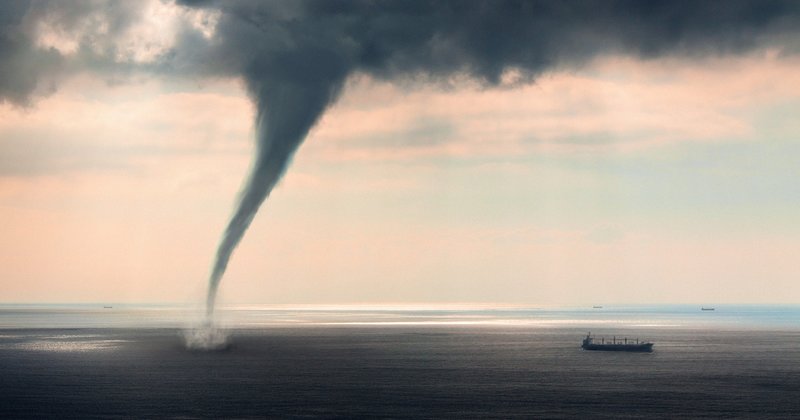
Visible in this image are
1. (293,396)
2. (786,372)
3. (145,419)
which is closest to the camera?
(145,419)

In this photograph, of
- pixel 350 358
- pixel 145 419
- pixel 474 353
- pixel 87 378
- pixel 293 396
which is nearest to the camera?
pixel 145 419

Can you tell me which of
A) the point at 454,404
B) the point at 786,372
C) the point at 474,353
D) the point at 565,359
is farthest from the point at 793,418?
the point at 474,353

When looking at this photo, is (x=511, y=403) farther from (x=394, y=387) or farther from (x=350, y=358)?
(x=350, y=358)

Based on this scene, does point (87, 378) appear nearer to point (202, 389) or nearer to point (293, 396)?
point (202, 389)

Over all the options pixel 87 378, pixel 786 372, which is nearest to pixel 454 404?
pixel 87 378

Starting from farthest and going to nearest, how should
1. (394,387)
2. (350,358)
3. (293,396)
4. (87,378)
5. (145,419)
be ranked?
(350,358) < (87,378) < (394,387) < (293,396) < (145,419)

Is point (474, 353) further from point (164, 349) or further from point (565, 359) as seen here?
point (164, 349)

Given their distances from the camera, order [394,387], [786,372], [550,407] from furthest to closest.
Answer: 1. [786,372]
2. [394,387]
3. [550,407]

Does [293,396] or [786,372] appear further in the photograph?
[786,372]

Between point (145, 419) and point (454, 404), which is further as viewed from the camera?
point (454, 404)
